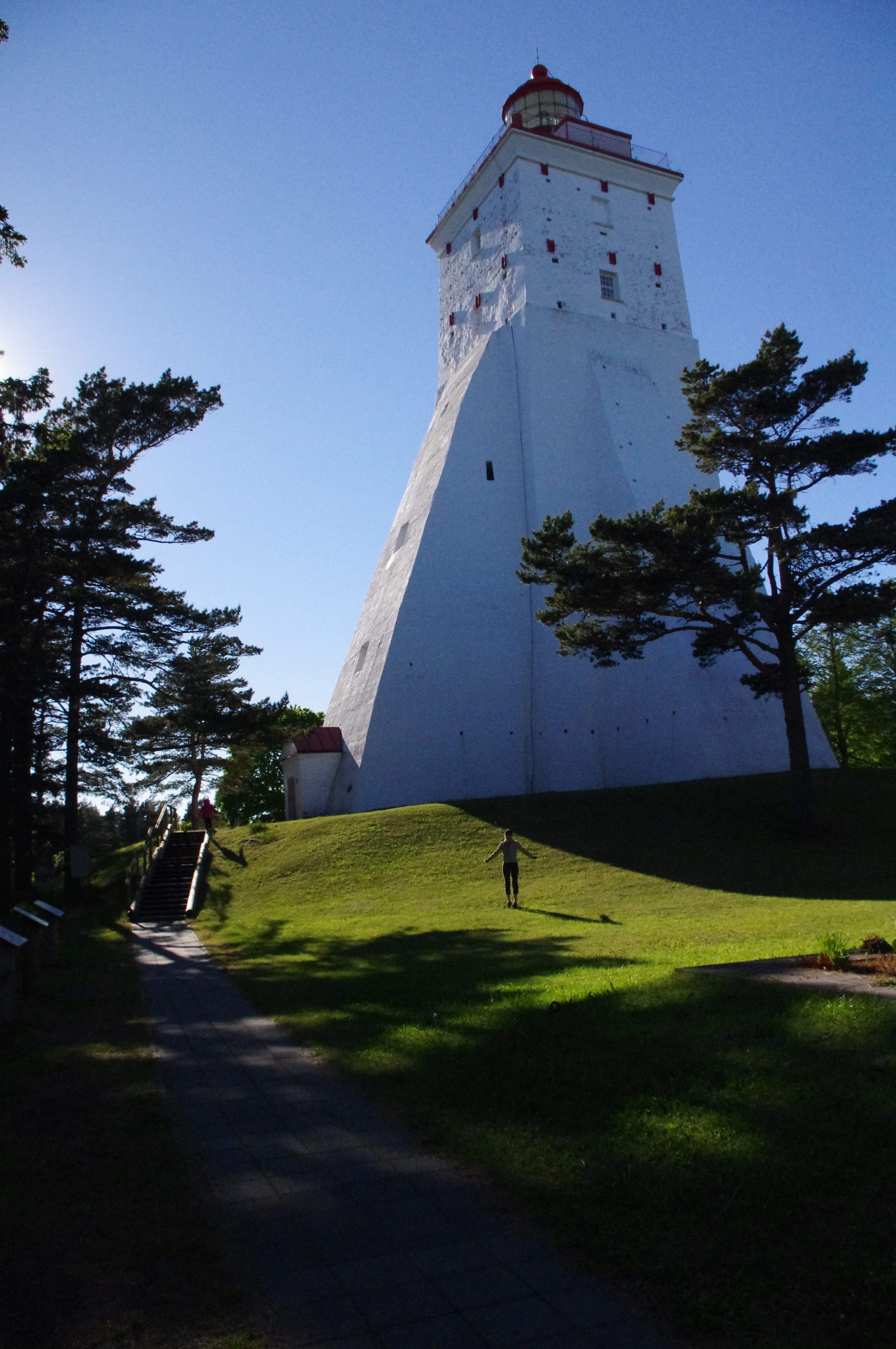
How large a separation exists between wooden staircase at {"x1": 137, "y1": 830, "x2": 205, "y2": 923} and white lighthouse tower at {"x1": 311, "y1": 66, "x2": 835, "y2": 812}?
4.86 meters

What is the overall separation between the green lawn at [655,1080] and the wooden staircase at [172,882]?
5.70 m

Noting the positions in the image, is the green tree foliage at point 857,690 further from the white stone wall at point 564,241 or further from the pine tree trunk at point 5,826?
the pine tree trunk at point 5,826

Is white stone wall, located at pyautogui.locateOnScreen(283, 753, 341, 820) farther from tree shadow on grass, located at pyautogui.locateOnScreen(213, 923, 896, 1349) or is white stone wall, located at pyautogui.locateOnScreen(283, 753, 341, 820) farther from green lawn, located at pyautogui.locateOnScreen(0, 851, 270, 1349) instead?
tree shadow on grass, located at pyautogui.locateOnScreen(213, 923, 896, 1349)

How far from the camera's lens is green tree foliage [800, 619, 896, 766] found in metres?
39.0

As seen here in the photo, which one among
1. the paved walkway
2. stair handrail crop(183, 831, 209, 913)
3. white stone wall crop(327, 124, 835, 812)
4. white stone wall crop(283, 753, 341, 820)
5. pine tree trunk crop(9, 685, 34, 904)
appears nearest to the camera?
the paved walkway

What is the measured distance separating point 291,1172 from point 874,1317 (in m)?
2.86

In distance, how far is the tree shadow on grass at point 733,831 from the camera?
17.9 m

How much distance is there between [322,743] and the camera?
2866 centimetres

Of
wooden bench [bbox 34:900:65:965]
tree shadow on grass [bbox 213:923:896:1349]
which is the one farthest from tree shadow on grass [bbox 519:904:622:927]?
wooden bench [bbox 34:900:65:965]

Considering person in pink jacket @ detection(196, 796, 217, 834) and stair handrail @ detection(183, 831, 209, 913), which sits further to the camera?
person in pink jacket @ detection(196, 796, 217, 834)

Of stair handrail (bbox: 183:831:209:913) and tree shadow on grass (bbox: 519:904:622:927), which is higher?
stair handrail (bbox: 183:831:209:913)

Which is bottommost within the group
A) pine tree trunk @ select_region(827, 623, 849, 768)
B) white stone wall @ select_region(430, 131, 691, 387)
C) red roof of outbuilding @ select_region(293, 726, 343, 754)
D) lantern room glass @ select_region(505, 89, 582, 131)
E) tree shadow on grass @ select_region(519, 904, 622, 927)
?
tree shadow on grass @ select_region(519, 904, 622, 927)

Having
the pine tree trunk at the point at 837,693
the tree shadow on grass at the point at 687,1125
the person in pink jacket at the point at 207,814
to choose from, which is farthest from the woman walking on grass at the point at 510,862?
the pine tree trunk at the point at 837,693

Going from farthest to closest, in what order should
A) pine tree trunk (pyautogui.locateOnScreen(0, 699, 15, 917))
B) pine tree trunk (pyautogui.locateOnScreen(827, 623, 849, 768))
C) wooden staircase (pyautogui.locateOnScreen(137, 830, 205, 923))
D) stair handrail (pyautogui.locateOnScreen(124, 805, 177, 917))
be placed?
pine tree trunk (pyautogui.locateOnScreen(827, 623, 849, 768)) < stair handrail (pyautogui.locateOnScreen(124, 805, 177, 917)) < wooden staircase (pyautogui.locateOnScreen(137, 830, 205, 923)) < pine tree trunk (pyautogui.locateOnScreen(0, 699, 15, 917))
